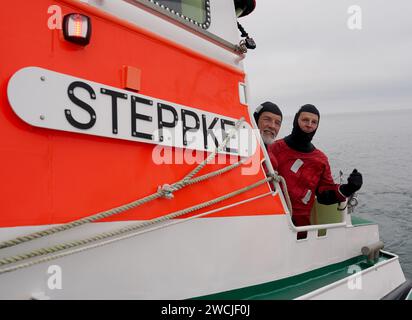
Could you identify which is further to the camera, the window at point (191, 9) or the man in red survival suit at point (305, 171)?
the man in red survival suit at point (305, 171)

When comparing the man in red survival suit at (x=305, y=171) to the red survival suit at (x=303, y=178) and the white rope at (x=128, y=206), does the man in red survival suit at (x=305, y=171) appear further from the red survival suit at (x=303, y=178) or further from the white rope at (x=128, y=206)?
the white rope at (x=128, y=206)

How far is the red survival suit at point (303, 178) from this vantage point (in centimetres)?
316

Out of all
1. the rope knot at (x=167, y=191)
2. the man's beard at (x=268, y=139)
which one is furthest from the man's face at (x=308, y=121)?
the rope knot at (x=167, y=191)

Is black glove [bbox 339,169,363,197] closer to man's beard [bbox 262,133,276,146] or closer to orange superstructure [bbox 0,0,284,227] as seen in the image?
man's beard [bbox 262,133,276,146]

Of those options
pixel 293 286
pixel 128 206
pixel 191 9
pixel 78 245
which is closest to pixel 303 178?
pixel 293 286

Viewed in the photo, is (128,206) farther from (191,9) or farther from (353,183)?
(353,183)

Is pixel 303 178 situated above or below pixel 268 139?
below

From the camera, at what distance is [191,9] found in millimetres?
2113

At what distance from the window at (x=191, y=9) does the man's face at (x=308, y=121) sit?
1595 millimetres

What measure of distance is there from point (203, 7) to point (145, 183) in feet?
3.95

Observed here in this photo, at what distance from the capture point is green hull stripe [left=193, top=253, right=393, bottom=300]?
2027 millimetres

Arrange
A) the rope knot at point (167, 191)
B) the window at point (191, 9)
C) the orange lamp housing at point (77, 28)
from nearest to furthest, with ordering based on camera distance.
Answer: the orange lamp housing at point (77, 28)
the rope knot at point (167, 191)
the window at point (191, 9)

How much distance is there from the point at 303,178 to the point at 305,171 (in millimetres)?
70
